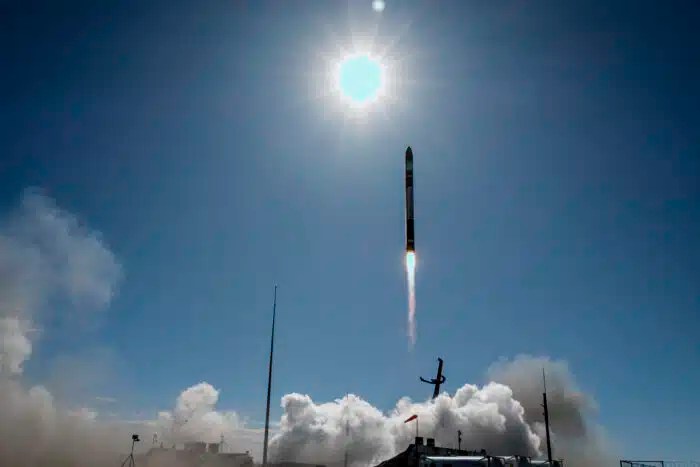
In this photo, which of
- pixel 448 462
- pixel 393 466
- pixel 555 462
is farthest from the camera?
pixel 393 466

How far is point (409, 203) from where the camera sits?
51.2m

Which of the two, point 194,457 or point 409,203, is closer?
point 409,203

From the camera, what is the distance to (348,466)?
114 meters

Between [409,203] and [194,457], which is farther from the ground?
[409,203]

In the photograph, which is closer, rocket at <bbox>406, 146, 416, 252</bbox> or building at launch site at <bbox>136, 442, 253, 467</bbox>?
rocket at <bbox>406, 146, 416, 252</bbox>

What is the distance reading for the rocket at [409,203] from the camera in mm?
50812

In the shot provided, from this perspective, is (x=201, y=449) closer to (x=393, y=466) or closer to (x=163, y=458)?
(x=163, y=458)

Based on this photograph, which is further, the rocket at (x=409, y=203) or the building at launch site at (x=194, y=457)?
the building at launch site at (x=194, y=457)

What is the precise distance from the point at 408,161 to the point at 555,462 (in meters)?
30.7

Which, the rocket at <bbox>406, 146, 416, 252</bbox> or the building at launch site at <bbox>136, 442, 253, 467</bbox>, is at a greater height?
the rocket at <bbox>406, 146, 416, 252</bbox>

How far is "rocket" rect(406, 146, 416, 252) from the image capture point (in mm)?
50812

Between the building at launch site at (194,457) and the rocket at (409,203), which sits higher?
the rocket at (409,203)

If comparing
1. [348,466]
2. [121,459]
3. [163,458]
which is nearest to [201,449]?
[163,458]

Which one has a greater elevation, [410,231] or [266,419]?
[410,231]
